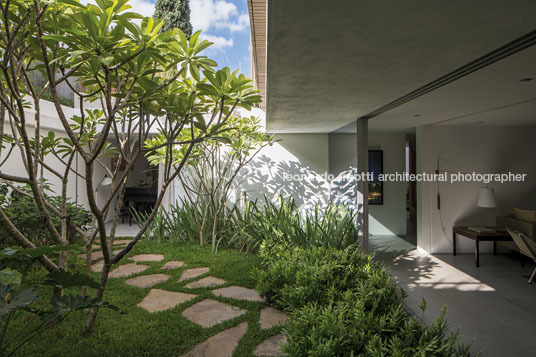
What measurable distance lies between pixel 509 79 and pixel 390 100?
3.27 ft

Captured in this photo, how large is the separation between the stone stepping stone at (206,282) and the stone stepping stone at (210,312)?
0.41 meters

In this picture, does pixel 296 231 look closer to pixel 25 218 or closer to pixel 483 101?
pixel 483 101

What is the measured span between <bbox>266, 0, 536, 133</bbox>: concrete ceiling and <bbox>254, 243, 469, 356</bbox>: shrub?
5.44 ft

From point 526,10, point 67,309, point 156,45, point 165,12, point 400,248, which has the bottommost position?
point 400,248

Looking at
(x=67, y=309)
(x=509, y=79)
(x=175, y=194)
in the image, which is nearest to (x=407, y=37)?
(x=509, y=79)

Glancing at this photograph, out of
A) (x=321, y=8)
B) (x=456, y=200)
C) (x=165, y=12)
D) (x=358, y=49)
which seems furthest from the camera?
(x=165, y=12)

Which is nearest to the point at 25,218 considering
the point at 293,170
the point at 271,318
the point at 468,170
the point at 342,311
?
the point at 271,318

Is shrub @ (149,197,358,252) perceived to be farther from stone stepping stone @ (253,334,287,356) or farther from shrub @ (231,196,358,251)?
stone stepping stone @ (253,334,287,356)

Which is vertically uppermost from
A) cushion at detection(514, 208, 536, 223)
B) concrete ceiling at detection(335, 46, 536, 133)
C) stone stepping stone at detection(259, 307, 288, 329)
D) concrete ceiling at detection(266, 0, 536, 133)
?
concrete ceiling at detection(335, 46, 536, 133)

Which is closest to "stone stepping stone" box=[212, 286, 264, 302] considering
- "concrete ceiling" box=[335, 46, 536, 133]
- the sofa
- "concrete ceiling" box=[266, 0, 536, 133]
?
"concrete ceiling" box=[266, 0, 536, 133]

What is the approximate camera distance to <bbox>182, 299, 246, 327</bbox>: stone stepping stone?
2.73 meters

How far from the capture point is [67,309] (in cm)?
137

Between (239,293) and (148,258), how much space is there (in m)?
1.84

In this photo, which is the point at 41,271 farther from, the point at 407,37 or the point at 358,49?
the point at 407,37
